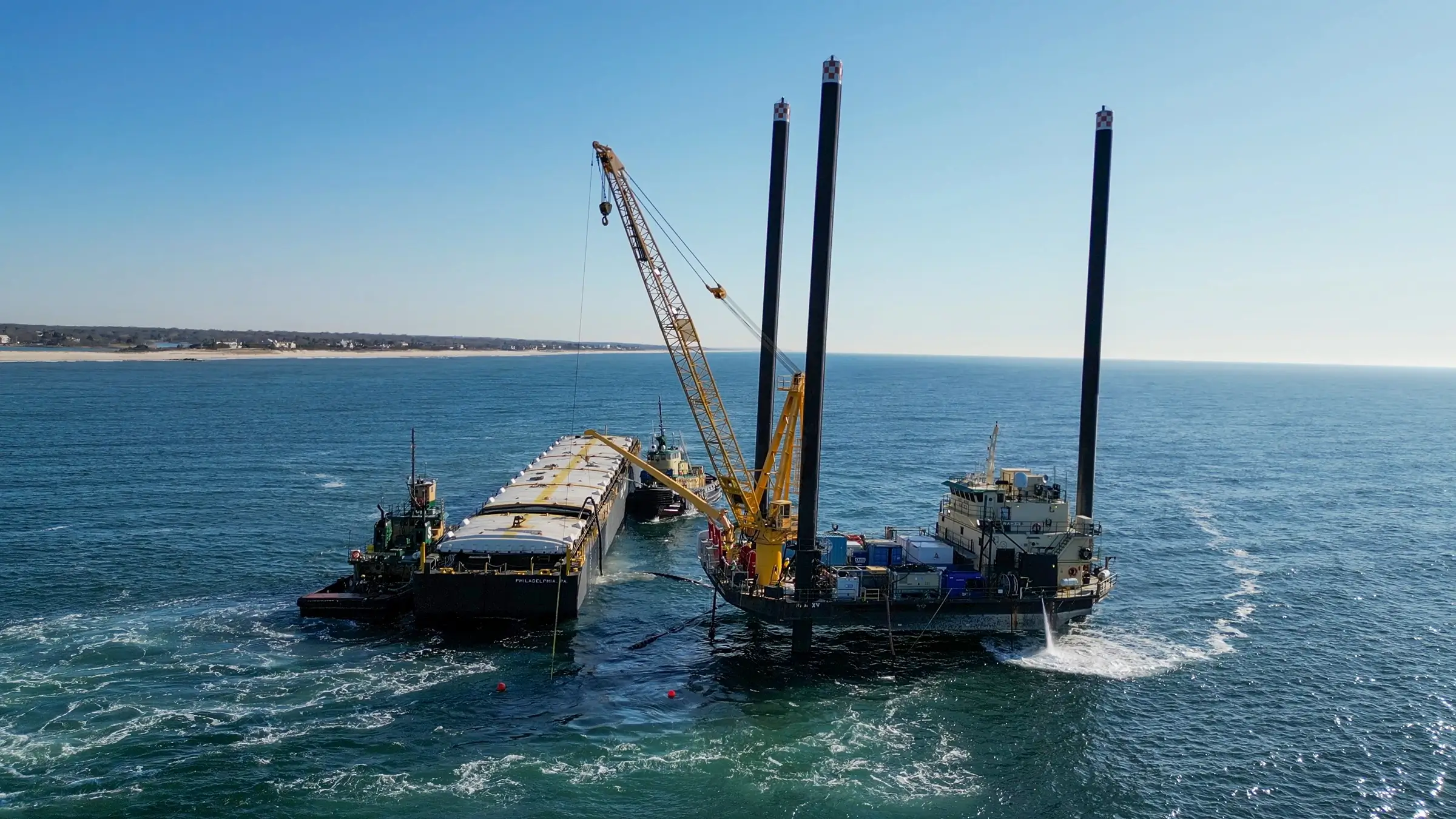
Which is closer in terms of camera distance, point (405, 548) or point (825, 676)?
point (825, 676)

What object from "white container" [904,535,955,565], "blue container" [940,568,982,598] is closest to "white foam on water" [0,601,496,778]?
"white container" [904,535,955,565]

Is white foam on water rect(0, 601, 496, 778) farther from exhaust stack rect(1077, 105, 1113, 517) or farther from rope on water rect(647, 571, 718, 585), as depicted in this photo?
exhaust stack rect(1077, 105, 1113, 517)

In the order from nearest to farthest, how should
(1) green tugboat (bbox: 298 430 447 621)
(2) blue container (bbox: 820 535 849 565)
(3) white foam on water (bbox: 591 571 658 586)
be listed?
(2) blue container (bbox: 820 535 849 565) → (1) green tugboat (bbox: 298 430 447 621) → (3) white foam on water (bbox: 591 571 658 586)

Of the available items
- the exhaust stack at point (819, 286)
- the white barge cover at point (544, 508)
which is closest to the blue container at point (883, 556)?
the exhaust stack at point (819, 286)

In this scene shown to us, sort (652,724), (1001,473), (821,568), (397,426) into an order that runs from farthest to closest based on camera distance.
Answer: (397,426) → (1001,473) → (821,568) → (652,724)

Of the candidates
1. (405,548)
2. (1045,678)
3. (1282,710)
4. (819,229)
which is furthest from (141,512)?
(1282,710)

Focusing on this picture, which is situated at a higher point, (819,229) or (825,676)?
(819,229)

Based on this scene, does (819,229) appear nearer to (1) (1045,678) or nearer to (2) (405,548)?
(1) (1045,678)

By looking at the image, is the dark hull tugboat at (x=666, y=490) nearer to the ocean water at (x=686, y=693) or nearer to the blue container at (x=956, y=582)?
the ocean water at (x=686, y=693)
